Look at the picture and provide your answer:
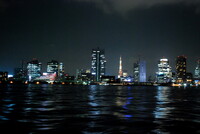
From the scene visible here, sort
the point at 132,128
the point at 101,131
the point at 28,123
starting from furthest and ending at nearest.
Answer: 1. the point at 28,123
2. the point at 132,128
3. the point at 101,131

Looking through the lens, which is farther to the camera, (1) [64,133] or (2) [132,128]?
(2) [132,128]

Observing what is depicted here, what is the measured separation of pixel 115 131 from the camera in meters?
18.0

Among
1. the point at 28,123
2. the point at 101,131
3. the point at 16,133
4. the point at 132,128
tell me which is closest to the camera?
the point at 16,133

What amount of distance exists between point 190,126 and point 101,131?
7569mm

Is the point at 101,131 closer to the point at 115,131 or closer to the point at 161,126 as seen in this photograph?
the point at 115,131

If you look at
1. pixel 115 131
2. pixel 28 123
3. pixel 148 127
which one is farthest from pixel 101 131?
pixel 28 123

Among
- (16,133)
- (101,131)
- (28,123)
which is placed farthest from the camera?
(28,123)

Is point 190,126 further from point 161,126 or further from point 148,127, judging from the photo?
point 148,127

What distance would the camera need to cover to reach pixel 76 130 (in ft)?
59.3

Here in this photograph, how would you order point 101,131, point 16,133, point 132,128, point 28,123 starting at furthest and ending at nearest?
point 28,123 < point 132,128 < point 101,131 < point 16,133

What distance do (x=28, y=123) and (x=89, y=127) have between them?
5.26 metres

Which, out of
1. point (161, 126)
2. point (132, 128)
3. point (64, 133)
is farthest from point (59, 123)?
point (161, 126)

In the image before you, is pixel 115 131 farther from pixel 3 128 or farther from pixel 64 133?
pixel 3 128

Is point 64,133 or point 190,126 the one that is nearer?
point 64,133
